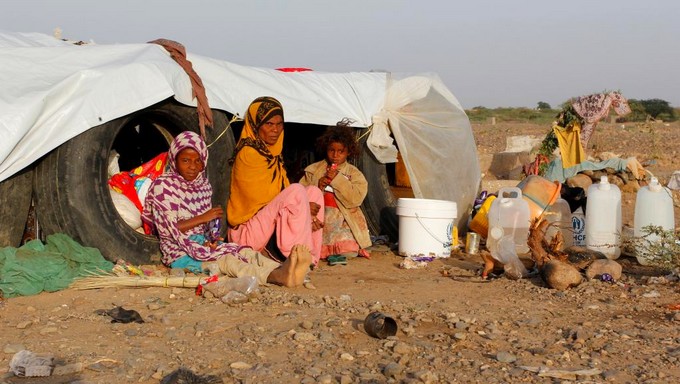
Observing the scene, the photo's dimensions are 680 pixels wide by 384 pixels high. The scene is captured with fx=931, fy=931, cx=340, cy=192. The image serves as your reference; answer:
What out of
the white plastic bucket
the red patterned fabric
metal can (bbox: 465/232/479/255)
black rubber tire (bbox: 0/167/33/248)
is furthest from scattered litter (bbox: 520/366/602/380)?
the red patterned fabric

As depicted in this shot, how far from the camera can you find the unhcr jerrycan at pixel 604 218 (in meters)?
7.02

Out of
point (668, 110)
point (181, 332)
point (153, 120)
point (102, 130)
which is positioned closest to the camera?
point (181, 332)

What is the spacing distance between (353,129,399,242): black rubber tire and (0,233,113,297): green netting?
2.79 m

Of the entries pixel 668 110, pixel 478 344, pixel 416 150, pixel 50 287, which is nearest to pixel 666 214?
pixel 416 150

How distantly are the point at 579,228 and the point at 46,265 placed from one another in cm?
425

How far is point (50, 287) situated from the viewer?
18.4ft

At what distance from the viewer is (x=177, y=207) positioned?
20.7ft

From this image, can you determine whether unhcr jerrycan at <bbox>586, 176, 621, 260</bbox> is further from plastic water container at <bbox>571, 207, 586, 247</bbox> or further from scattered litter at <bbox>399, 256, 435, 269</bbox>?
scattered litter at <bbox>399, 256, 435, 269</bbox>

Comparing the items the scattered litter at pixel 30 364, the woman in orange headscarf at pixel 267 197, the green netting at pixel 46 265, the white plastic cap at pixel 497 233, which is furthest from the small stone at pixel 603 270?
the scattered litter at pixel 30 364

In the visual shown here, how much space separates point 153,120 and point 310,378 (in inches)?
136

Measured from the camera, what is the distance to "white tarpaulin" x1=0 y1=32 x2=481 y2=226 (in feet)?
19.2

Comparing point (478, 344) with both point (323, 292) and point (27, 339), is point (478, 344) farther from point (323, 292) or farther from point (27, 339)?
point (27, 339)

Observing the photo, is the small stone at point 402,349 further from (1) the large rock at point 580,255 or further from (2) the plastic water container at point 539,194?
(2) the plastic water container at point 539,194

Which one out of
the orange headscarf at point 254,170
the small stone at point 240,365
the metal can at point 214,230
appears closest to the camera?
the small stone at point 240,365
